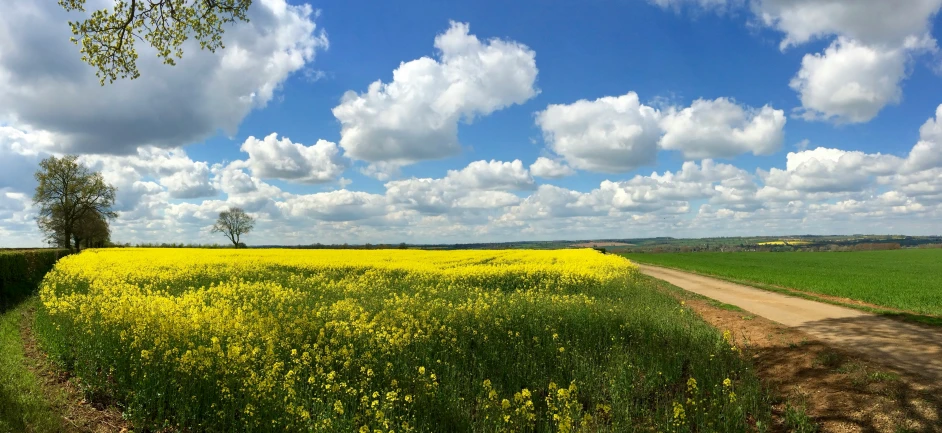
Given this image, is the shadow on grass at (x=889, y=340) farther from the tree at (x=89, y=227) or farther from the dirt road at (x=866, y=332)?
the tree at (x=89, y=227)

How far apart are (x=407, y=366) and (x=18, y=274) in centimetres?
3024

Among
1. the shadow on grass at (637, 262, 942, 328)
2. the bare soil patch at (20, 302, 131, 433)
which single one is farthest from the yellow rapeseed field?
the shadow on grass at (637, 262, 942, 328)

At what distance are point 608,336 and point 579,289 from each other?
827cm

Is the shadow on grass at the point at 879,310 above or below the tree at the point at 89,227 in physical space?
below

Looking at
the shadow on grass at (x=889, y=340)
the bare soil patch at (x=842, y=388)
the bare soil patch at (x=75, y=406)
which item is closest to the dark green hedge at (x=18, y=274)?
the bare soil patch at (x=75, y=406)

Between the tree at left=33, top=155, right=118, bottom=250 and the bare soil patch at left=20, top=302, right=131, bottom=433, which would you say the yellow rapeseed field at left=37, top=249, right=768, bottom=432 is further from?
the tree at left=33, top=155, right=118, bottom=250

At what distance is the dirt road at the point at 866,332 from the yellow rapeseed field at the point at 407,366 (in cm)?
268

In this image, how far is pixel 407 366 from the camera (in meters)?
7.63

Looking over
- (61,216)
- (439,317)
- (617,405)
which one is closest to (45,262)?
(61,216)

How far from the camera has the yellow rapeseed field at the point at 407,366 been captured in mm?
6078

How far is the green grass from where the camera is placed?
5.96m

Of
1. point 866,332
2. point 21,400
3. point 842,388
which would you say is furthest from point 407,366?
point 866,332

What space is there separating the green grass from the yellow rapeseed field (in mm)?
572

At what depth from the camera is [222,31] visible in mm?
10859
